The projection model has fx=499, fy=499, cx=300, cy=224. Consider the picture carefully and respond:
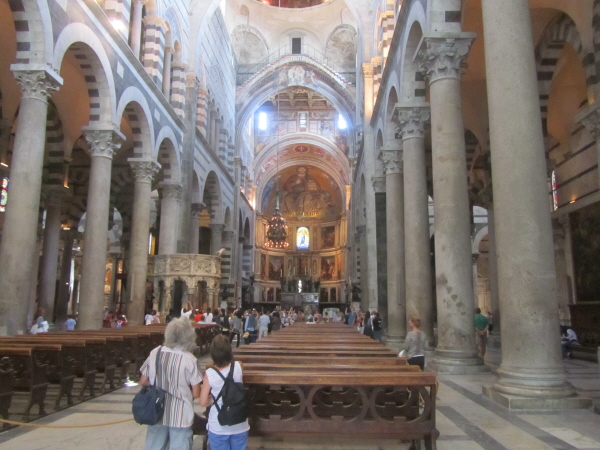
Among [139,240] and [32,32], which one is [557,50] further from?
[139,240]

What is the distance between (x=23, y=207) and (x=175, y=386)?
815 cm

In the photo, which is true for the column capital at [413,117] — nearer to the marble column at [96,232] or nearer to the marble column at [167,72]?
the marble column at [96,232]

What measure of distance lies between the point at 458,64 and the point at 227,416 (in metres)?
7.76

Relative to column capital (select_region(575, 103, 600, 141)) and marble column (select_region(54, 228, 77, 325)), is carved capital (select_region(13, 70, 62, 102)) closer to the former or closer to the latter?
column capital (select_region(575, 103, 600, 141))

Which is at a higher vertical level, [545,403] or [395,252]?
[395,252]

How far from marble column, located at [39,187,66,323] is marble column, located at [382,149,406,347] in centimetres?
1115

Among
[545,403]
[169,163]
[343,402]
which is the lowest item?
[545,403]

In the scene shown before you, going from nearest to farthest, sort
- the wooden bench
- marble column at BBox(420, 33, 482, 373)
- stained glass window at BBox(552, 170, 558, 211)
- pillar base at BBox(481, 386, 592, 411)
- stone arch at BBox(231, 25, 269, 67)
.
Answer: the wooden bench
pillar base at BBox(481, 386, 592, 411)
marble column at BBox(420, 33, 482, 373)
stained glass window at BBox(552, 170, 558, 211)
stone arch at BBox(231, 25, 269, 67)

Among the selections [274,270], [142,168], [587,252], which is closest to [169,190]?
[142,168]

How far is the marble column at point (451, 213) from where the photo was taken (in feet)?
27.5

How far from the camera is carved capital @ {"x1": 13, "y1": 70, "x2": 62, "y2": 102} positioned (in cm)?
1010

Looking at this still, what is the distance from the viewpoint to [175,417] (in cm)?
330

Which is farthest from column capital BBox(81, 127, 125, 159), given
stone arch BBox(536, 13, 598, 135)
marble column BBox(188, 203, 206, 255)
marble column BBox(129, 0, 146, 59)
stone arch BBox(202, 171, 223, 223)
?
stone arch BBox(202, 171, 223, 223)

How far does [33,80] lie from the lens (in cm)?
1014
